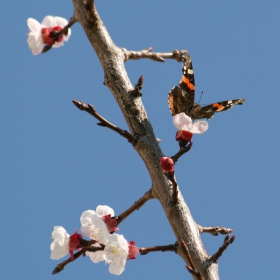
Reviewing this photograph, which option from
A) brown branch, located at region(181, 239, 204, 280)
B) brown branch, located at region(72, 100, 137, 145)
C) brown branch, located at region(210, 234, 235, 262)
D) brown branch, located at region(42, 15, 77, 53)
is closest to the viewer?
brown branch, located at region(181, 239, 204, 280)

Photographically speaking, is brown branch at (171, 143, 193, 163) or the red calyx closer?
brown branch at (171, 143, 193, 163)

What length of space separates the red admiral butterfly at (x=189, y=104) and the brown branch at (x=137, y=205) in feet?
4.28

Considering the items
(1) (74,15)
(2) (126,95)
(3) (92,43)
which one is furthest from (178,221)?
(1) (74,15)

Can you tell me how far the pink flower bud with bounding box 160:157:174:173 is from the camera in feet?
10.3

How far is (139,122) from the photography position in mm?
3525

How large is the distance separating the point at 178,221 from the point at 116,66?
1.34 metres

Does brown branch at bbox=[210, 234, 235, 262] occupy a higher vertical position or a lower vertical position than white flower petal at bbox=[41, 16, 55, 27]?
lower

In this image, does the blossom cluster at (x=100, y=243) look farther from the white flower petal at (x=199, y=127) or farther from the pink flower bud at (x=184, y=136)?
the white flower petal at (x=199, y=127)

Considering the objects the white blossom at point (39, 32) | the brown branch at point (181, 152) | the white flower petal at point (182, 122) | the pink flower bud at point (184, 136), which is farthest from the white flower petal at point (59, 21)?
the brown branch at point (181, 152)

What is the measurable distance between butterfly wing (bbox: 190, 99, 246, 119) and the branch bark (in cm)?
106

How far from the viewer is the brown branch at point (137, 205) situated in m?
3.45

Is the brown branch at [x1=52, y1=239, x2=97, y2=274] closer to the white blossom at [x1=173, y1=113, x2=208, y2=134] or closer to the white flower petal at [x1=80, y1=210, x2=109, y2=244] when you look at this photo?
the white flower petal at [x1=80, y1=210, x2=109, y2=244]

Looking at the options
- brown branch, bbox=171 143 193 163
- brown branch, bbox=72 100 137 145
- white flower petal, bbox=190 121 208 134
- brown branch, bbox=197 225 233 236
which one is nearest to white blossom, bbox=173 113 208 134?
white flower petal, bbox=190 121 208 134

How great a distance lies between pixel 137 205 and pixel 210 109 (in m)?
1.68
